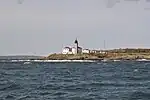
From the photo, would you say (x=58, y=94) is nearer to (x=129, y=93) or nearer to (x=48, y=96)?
(x=48, y=96)

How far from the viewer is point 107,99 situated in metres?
38.7

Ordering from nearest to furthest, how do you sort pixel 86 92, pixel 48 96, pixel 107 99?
pixel 107 99 < pixel 48 96 < pixel 86 92

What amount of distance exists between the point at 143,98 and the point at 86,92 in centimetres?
707

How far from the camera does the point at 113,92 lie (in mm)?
43562

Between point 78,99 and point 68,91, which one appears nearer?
point 78,99

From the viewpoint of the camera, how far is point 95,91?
45.2 meters

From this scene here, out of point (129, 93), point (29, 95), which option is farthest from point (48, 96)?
point (129, 93)

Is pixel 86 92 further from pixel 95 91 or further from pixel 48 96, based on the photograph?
pixel 48 96

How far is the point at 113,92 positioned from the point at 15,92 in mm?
9395

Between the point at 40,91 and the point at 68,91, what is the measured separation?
2741 mm

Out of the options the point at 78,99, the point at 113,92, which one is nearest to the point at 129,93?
the point at 113,92

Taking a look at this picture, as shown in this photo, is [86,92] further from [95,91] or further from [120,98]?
[120,98]

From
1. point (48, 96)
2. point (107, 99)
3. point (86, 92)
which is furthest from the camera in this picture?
point (86, 92)

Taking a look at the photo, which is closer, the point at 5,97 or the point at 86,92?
the point at 5,97
